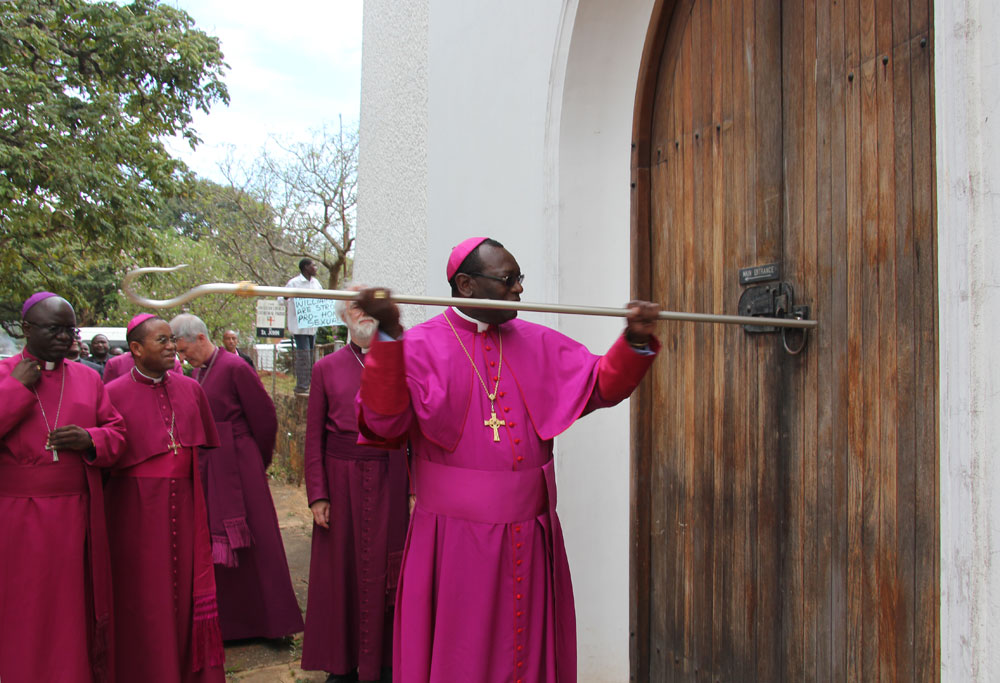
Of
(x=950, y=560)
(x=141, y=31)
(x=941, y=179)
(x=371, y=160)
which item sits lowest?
(x=950, y=560)

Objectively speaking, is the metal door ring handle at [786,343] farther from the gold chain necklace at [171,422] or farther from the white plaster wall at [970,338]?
the gold chain necklace at [171,422]

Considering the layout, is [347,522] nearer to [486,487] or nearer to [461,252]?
[486,487]

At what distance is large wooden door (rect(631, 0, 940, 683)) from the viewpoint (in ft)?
7.55

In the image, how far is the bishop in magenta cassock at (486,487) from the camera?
2.55m

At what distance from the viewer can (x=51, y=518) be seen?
143 inches

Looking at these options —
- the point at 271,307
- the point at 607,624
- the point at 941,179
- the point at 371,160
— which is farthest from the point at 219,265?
the point at 941,179

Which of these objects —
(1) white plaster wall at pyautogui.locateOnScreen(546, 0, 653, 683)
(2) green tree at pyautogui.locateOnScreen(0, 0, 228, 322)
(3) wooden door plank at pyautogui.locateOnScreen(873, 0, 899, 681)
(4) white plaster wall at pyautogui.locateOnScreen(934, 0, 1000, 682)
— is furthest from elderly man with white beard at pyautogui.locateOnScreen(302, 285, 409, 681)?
(2) green tree at pyautogui.locateOnScreen(0, 0, 228, 322)

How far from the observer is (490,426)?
2641mm

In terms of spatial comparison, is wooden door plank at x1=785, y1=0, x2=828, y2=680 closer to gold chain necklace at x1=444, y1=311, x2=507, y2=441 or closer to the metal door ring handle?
the metal door ring handle

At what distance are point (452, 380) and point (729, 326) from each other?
112 cm

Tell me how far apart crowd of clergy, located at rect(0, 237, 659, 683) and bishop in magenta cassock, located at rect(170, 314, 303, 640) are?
0.01 metres

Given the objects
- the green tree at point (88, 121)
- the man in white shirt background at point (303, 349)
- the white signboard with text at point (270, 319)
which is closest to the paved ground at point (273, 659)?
the white signboard with text at point (270, 319)

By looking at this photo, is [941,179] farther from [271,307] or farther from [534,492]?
[271,307]

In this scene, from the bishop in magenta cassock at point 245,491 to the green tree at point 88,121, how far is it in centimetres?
527
